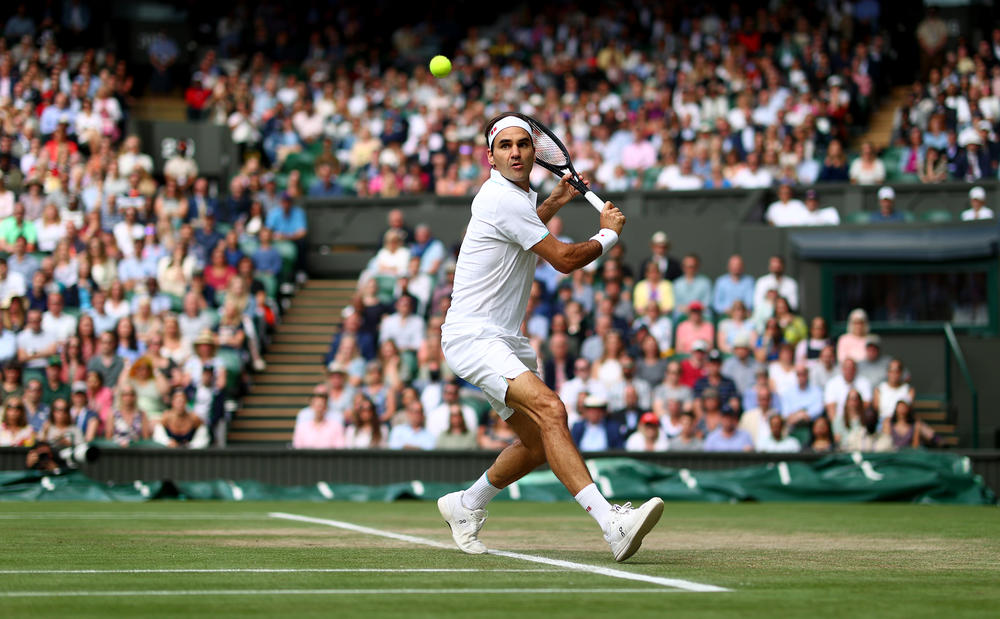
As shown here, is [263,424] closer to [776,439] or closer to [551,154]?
[776,439]

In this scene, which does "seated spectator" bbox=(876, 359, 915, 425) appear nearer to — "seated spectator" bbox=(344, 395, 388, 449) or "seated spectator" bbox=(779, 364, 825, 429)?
"seated spectator" bbox=(779, 364, 825, 429)

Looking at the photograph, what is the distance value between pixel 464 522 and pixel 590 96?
18.0 m

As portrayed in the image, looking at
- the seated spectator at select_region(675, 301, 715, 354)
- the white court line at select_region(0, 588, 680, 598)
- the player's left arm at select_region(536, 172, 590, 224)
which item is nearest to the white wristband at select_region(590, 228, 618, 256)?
the player's left arm at select_region(536, 172, 590, 224)

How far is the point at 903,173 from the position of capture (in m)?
21.7

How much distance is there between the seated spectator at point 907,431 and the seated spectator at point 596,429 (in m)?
3.01

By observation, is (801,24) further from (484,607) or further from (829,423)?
(484,607)

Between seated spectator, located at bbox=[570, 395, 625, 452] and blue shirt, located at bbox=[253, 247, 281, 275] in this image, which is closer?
seated spectator, located at bbox=[570, 395, 625, 452]

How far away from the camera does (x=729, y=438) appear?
54.0 feet

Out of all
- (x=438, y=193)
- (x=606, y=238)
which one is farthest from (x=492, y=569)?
(x=438, y=193)

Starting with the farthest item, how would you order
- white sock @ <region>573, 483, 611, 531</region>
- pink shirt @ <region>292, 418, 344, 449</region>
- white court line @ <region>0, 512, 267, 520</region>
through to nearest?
pink shirt @ <region>292, 418, 344, 449</region> → white court line @ <region>0, 512, 267, 520</region> → white sock @ <region>573, 483, 611, 531</region>

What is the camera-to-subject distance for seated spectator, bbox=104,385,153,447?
17516 millimetres

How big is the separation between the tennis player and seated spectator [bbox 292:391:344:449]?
975 cm

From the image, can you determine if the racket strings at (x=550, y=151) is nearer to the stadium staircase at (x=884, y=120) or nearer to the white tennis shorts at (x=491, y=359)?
the white tennis shorts at (x=491, y=359)

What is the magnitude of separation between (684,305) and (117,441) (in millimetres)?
7350
